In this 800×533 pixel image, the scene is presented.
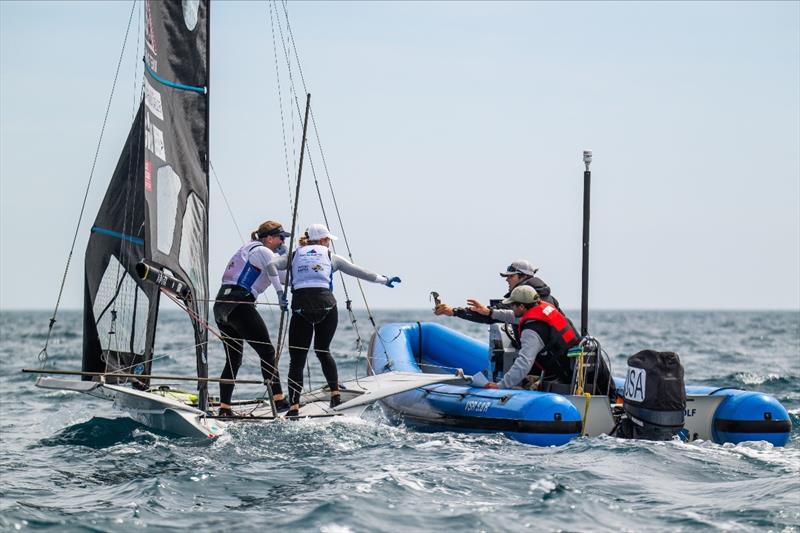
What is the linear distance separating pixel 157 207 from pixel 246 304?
3.56ft

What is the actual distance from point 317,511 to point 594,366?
3410 mm

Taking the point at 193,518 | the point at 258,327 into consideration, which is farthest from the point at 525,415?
the point at 193,518

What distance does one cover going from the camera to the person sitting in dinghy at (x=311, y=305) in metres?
8.67

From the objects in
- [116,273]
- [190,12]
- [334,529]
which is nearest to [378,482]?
[334,529]

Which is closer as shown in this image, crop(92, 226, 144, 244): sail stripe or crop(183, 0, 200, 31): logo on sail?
crop(183, 0, 200, 31): logo on sail

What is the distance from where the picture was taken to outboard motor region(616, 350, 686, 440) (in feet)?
25.4

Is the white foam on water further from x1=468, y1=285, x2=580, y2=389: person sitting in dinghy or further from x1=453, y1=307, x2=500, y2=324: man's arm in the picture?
x1=453, y1=307, x2=500, y2=324: man's arm

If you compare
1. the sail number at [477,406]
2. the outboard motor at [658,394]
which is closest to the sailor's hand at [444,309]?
the sail number at [477,406]

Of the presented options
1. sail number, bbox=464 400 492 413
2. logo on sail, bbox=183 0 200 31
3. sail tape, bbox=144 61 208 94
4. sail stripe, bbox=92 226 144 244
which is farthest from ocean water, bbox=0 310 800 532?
logo on sail, bbox=183 0 200 31

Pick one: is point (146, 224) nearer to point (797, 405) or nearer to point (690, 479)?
point (690, 479)

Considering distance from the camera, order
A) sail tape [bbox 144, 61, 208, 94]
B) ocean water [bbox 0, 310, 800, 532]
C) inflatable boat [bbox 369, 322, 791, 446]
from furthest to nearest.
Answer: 1. sail tape [bbox 144, 61, 208, 94]
2. inflatable boat [bbox 369, 322, 791, 446]
3. ocean water [bbox 0, 310, 800, 532]

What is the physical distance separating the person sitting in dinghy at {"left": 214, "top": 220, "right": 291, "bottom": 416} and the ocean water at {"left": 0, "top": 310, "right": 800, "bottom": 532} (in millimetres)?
644

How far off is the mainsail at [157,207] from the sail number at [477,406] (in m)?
2.12

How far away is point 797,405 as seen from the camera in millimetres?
11484
